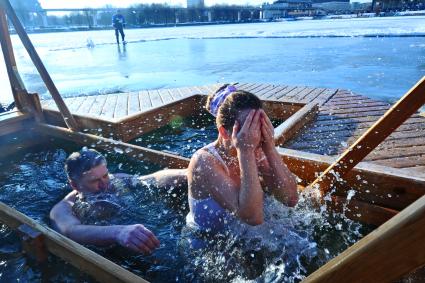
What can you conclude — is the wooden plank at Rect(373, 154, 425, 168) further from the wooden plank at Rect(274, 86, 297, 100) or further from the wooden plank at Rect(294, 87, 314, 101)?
the wooden plank at Rect(274, 86, 297, 100)

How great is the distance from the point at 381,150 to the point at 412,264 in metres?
3.20

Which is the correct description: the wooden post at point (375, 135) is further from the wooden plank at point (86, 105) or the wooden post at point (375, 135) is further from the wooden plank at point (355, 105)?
the wooden plank at point (86, 105)

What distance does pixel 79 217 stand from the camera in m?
3.12

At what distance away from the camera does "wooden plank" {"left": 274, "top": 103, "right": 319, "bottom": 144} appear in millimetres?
3939

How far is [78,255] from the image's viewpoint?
2100 mm

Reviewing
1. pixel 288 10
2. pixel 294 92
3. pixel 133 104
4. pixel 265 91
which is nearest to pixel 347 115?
pixel 294 92

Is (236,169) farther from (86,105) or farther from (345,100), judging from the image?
(86,105)

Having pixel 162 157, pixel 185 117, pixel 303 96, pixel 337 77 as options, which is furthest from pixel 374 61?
pixel 162 157

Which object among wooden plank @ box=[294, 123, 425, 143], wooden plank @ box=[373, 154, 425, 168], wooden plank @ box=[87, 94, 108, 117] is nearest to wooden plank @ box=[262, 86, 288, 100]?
wooden plank @ box=[294, 123, 425, 143]

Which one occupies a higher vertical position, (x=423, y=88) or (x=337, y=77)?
(x=423, y=88)

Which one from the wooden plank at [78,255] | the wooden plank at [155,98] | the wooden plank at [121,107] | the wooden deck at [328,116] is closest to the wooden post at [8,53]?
the wooden deck at [328,116]

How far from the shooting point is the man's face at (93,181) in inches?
121

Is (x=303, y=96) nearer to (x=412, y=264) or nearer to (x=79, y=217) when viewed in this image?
(x=79, y=217)

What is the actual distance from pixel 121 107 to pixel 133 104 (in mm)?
271
